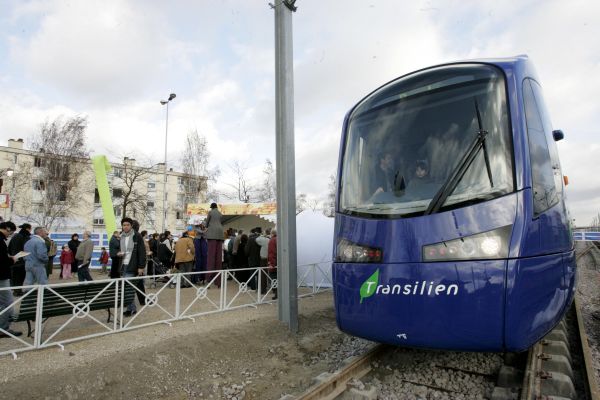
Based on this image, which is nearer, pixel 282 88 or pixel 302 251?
pixel 282 88

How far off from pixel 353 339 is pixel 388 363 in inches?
64.5

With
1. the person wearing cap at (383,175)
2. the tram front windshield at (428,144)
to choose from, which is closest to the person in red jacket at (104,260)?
the tram front windshield at (428,144)

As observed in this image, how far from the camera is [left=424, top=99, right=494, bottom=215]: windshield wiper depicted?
3.87m

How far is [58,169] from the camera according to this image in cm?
2958

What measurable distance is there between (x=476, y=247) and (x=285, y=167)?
4222mm

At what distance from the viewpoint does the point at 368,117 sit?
4984 mm

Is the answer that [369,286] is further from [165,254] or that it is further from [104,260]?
[104,260]

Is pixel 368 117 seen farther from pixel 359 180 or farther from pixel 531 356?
pixel 531 356

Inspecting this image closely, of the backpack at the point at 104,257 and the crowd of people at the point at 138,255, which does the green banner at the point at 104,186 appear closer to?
the crowd of people at the point at 138,255

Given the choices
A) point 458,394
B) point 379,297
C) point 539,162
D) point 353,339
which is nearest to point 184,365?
point 353,339

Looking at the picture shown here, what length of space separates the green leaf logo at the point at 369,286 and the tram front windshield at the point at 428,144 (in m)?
0.64

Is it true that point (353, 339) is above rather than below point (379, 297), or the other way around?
below

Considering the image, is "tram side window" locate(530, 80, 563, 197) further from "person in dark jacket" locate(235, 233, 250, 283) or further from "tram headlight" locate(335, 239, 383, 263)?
"person in dark jacket" locate(235, 233, 250, 283)

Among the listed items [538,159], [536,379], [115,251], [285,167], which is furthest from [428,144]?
[115,251]
